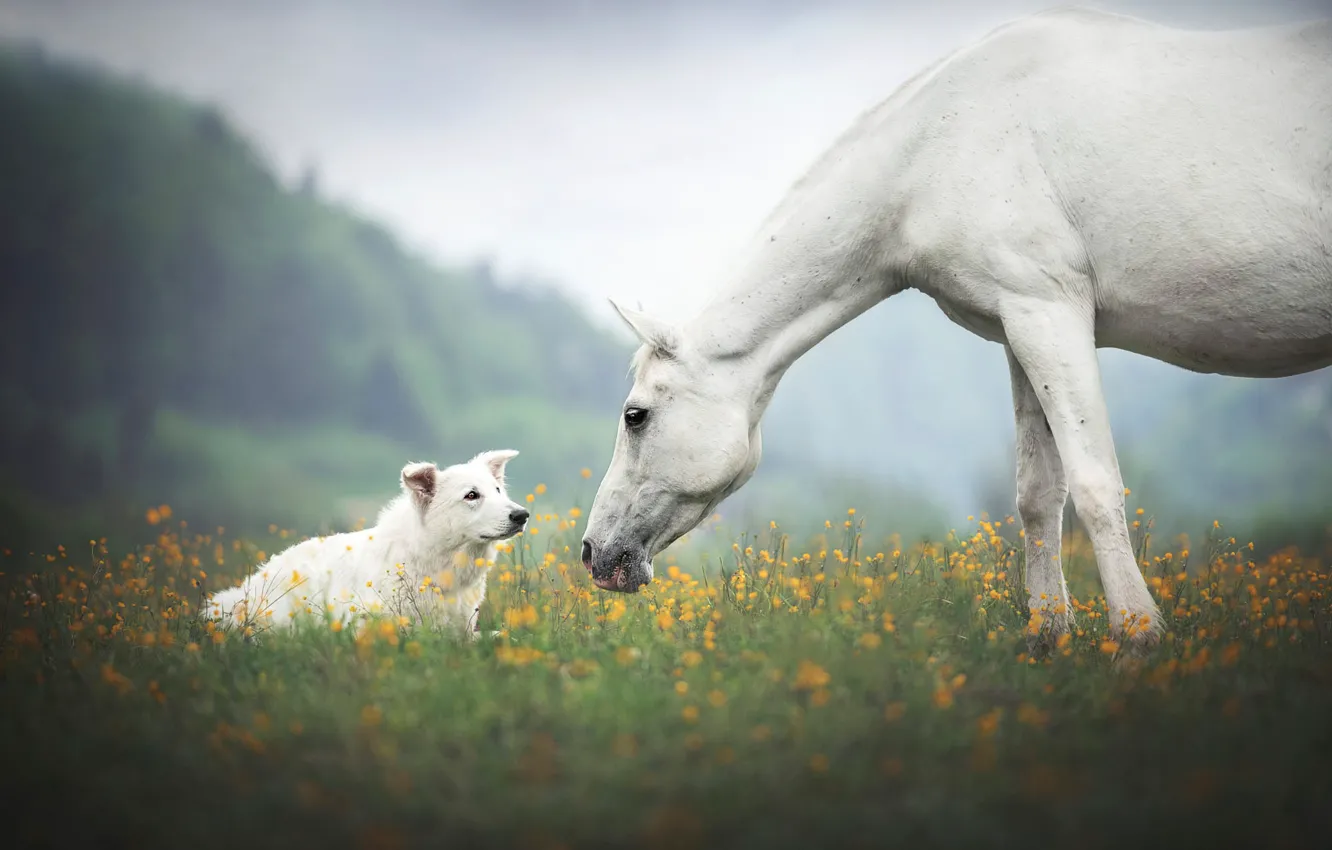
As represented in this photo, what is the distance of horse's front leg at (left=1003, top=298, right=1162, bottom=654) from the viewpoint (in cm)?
494

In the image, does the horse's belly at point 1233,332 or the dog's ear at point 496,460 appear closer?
the horse's belly at point 1233,332

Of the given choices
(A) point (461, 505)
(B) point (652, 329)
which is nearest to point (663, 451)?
(B) point (652, 329)

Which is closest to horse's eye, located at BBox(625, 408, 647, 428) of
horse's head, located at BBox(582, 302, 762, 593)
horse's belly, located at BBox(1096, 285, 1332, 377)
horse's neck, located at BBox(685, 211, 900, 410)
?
horse's head, located at BBox(582, 302, 762, 593)

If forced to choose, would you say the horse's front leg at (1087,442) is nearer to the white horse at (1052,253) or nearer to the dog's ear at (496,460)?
the white horse at (1052,253)

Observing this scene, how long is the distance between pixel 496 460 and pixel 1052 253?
4.07 meters

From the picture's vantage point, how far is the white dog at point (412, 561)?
654 centimetres

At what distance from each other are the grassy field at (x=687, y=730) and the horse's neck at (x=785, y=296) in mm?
1543

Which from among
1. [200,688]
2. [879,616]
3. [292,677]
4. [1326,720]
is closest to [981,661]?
[879,616]

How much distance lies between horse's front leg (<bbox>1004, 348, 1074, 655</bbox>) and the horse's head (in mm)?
1691

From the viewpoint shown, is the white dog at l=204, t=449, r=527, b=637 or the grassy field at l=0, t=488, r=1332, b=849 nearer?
the grassy field at l=0, t=488, r=1332, b=849

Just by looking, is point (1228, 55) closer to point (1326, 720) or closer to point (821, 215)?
point (821, 215)

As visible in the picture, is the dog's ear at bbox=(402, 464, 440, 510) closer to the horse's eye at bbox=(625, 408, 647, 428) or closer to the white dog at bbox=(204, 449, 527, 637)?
the white dog at bbox=(204, 449, 527, 637)

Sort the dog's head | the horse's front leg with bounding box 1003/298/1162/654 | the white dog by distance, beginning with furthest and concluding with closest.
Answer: the dog's head < the white dog < the horse's front leg with bounding box 1003/298/1162/654

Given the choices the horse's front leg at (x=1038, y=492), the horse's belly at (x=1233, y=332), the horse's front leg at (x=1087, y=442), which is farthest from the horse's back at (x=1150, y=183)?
the horse's front leg at (x=1038, y=492)
